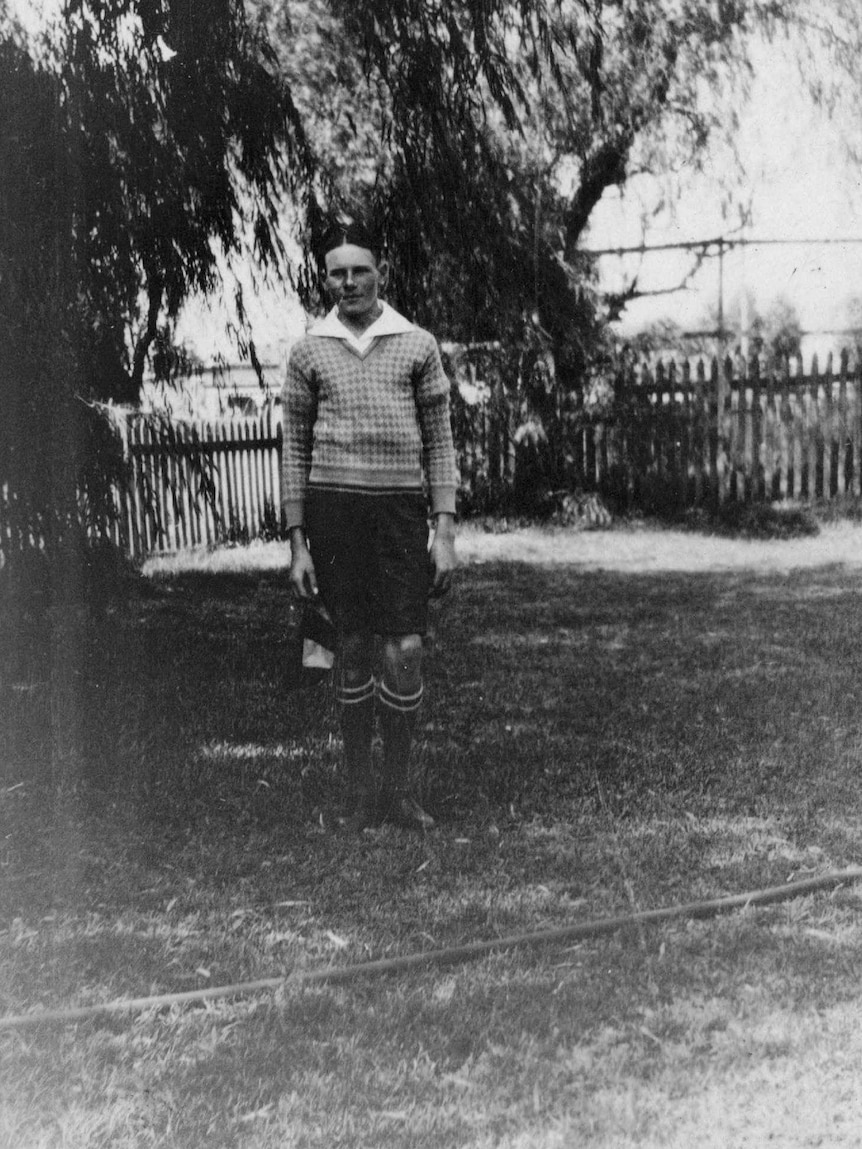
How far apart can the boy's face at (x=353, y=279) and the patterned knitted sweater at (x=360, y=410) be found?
0.10m

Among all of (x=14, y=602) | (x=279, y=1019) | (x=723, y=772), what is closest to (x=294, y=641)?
(x=14, y=602)

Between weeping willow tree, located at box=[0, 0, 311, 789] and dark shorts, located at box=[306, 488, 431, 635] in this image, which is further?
weeping willow tree, located at box=[0, 0, 311, 789]

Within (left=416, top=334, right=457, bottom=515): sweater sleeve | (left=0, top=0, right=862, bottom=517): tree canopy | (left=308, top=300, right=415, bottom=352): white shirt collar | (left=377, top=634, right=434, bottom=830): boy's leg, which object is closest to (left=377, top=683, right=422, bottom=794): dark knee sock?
(left=377, top=634, right=434, bottom=830): boy's leg

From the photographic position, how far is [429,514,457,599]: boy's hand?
160 inches

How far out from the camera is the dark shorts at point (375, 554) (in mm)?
4004

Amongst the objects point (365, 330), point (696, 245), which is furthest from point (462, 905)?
point (696, 245)

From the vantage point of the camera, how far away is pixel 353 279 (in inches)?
155

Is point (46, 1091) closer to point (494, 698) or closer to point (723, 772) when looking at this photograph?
point (723, 772)

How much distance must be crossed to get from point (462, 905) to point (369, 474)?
1.29 meters

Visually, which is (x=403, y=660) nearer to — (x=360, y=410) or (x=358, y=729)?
(x=358, y=729)

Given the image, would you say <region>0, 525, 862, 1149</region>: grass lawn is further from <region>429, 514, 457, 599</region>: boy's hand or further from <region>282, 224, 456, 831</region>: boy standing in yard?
<region>429, 514, 457, 599</region>: boy's hand

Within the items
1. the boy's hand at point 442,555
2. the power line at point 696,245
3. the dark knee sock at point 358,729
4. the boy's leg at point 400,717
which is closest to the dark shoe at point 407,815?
the boy's leg at point 400,717

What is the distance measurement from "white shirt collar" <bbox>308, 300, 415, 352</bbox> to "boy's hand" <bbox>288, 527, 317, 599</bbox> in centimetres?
59

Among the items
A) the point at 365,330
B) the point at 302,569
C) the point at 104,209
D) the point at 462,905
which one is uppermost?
the point at 104,209
